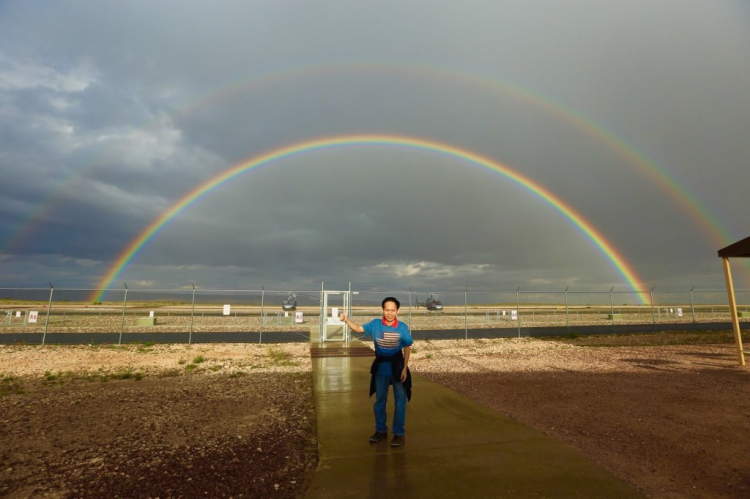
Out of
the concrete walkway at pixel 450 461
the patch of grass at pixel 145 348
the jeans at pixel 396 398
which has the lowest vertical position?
the patch of grass at pixel 145 348

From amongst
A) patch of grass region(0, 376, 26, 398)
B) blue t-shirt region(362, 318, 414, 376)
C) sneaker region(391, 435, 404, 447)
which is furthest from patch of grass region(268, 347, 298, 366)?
blue t-shirt region(362, 318, 414, 376)

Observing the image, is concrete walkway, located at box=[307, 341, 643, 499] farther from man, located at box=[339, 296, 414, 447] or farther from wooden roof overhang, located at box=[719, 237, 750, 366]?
wooden roof overhang, located at box=[719, 237, 750, 366]

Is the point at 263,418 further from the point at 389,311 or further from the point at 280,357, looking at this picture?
the point at 280,357

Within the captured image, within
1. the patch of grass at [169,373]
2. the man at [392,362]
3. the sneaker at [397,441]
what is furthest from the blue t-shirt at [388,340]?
the patch of grass at [169,373]

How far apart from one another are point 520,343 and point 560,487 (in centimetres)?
1628

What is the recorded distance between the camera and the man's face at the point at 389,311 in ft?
14.6

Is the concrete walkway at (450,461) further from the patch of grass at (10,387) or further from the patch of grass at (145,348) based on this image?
the patch of grass at (145,348)

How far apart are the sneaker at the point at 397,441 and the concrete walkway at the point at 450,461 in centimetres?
9

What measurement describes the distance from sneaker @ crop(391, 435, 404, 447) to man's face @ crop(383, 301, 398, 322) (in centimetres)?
129

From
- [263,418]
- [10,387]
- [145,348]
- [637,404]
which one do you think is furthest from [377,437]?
[145,348]

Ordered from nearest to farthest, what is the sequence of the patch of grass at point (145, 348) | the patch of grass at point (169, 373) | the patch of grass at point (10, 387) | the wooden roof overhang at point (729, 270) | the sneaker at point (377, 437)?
the sneaker at point (377, 437) < the patch of grass at point (10, 387) < the patch of grass at point (169, 373) < the wooden roof overhang at point (729, 270) < the patch of grass at point (145, 348)

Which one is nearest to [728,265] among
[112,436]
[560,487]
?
[560,487]

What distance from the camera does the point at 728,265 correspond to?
452 inches

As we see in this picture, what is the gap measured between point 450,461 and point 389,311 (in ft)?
5.24
